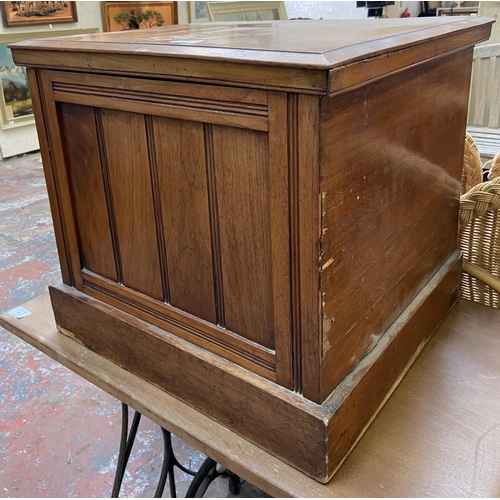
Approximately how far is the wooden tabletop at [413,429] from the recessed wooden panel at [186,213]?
169 mm

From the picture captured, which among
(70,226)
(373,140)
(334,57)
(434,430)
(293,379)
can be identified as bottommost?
(434,430)

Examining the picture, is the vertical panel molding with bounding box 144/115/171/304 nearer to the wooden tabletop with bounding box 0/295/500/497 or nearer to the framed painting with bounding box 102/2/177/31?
the wooden tabletop with bounding box 0/295/500/497

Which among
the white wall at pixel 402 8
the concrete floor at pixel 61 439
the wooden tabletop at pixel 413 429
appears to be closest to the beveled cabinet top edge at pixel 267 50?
the wooden tabletop at pixel 413 429

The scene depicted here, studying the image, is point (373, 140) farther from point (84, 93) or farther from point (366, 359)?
point (84, 93)

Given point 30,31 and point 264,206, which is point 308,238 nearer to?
point 264,206

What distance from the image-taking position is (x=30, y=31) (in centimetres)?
520

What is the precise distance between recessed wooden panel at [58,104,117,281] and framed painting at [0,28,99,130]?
4685 mm

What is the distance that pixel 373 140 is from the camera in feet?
2.11

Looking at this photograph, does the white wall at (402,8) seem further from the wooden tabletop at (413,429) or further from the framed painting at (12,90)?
the wooden tabletop at (413,429)

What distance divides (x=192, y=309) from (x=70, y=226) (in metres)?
0.27

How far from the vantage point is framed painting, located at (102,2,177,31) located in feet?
18.8

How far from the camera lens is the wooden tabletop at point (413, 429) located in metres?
0.68

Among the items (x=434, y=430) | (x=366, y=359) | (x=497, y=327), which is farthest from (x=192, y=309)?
(x=497, y=327)

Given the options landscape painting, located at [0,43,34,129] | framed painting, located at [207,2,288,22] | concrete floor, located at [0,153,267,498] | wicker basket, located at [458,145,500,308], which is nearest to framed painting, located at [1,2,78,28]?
landscape painting, located at [0,43,34,129]
